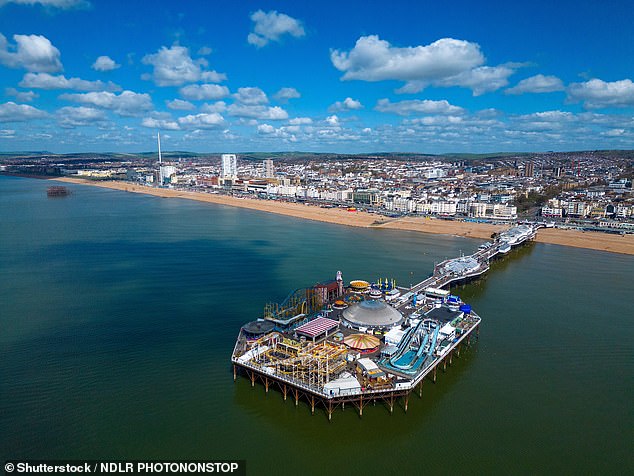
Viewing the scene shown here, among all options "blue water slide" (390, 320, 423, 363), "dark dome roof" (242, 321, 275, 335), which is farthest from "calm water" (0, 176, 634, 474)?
"blue water slide" (390, 320, 423, 363)

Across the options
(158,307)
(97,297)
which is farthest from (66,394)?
(97,297)

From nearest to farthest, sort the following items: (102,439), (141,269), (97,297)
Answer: (102,439), (97,297), (141,269)

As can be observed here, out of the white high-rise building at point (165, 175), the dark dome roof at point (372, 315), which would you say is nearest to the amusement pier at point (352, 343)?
the dark dome roof at point (372, 315)

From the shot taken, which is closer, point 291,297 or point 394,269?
point 291,297

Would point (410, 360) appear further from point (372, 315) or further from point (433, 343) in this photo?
point (372, 315)

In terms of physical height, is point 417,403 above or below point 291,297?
below

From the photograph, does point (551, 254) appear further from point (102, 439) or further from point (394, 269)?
point (102, 439)

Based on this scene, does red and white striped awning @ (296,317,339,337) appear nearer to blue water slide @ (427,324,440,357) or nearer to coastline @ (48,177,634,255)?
blue water slide @ (427,324,440,357)
